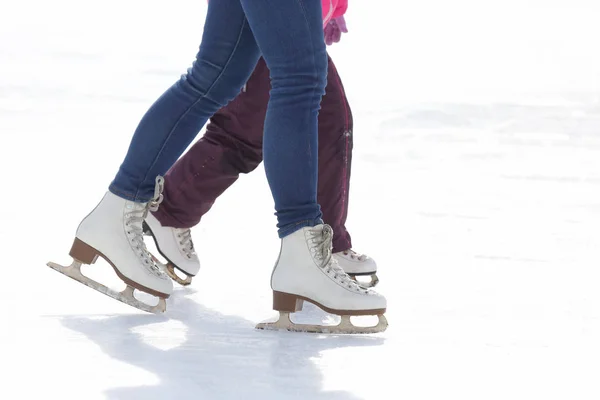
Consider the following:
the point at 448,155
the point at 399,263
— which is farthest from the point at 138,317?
the point at 448,155

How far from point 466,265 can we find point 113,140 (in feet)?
8.35

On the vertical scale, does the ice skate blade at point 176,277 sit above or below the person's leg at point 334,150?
below

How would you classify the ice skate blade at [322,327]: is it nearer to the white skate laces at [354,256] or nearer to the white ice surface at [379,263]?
the white ice surface at [379,263]

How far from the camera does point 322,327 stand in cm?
171

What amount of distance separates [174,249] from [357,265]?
38 centimetres

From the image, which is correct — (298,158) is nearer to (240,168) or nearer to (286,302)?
(286,302)

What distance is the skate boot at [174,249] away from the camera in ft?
6.68

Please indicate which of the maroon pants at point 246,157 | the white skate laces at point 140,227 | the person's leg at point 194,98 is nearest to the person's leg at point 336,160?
the maroon pants at point 246,157

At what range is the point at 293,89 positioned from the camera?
1.64 m

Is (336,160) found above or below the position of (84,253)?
above

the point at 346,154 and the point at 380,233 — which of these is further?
the point at 380,233

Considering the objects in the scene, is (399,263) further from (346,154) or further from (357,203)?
(357,203)

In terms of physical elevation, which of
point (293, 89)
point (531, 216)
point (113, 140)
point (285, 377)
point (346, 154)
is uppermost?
point (293, 89)

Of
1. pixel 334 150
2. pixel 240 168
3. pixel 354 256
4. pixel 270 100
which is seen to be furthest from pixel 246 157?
pixel 270 100
